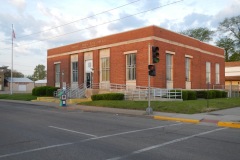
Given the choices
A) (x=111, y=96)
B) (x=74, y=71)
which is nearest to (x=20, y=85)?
(x=74, y=71)

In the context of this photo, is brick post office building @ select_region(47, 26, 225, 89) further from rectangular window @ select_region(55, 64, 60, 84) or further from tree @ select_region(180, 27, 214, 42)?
tree @ select_region(180, 27, 214, 42)

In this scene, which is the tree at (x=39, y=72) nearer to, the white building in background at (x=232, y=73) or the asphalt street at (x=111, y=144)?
the white building in background at (x=232, y=73)

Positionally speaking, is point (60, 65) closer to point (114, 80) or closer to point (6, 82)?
point (114, 80)

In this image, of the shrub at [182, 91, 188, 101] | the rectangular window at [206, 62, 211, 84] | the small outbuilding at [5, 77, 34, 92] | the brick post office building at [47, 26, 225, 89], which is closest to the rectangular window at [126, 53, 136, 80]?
the brick post office building at [47, 26, 225, 89]

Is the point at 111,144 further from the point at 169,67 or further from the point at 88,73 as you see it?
the point at 88,73

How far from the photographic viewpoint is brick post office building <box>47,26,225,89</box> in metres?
29.8

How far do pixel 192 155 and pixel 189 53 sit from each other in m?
29.8

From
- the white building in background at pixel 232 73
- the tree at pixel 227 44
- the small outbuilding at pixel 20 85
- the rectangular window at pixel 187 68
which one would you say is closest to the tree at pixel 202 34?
the tree at pixel 227 44

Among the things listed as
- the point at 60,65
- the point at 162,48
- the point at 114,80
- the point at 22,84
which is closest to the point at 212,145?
the point at 162,48

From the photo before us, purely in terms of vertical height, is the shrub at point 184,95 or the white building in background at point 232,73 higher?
the white building in background at point 232,73

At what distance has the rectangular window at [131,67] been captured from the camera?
30756 millimetres

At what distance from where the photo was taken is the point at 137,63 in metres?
30.0

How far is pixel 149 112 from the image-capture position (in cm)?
1689

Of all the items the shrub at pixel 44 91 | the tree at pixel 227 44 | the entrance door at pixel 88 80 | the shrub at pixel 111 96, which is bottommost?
the shrub at pixel 111 96
